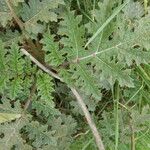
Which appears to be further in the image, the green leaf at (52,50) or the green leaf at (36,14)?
the green leaf at (36,14)

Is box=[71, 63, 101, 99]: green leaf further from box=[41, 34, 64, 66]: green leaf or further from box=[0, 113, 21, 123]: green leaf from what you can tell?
box=[0, 113, 21, 123]: green leaf

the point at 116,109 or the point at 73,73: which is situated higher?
the point at 73,73

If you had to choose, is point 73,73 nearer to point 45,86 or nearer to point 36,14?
point 45,86

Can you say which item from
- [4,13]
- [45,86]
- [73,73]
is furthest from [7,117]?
[4,13]

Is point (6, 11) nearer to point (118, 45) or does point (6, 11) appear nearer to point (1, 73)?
point (1, 73)

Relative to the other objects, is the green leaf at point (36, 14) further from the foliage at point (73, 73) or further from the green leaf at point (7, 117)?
the green leaf at point (7, 117)

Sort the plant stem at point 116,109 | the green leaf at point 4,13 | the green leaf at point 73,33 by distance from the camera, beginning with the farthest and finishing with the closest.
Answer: the plant stem at point 116,109 → the green leaf at point 4,13 → the green leaf at point 73,33

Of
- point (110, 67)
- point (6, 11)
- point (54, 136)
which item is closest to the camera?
point (110, 67)

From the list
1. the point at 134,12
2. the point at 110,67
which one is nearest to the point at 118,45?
the point at 110,67

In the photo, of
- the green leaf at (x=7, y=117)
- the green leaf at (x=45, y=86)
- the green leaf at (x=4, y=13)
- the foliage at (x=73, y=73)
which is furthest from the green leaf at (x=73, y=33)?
the green leaf at (x=7, y=117)
